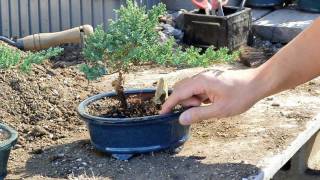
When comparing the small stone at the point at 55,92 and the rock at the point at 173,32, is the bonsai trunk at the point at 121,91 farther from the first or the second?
the rock at the point at 173,32

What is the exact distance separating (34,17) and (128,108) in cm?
199

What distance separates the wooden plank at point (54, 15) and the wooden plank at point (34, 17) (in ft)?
0.27

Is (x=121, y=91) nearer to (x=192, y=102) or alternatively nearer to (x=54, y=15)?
(x=192, y=102)

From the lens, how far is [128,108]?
2594 millimetres

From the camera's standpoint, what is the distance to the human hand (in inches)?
83.6

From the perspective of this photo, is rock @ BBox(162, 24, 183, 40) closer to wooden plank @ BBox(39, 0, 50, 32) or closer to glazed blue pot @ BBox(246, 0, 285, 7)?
wooden plank @ BBox(39, 0, 50, 32)

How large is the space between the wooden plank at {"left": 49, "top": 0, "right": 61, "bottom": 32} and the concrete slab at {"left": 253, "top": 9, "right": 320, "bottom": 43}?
51.5 inches

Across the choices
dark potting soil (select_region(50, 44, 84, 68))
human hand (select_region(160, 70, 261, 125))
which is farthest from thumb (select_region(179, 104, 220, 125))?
dark potting soil (select_region(50, 44, 84, 68))

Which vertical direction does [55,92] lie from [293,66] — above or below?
below

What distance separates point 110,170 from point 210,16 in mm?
2127

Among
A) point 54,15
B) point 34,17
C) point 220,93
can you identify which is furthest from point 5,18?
point 220,93

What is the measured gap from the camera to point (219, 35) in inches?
173

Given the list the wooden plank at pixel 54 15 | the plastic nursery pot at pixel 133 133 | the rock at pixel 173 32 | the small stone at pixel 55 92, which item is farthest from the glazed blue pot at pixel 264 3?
the plastic nursery pot at pixel 133 133

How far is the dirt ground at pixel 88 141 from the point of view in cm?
240
